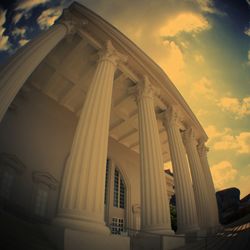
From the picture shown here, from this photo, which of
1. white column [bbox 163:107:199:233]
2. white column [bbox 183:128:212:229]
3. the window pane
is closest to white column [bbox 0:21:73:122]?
white column [bbox 163:107:199:233]

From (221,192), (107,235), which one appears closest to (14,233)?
(107,235)

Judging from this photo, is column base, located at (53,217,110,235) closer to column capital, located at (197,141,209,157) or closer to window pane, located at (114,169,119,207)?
window pane, located at (114,169,119,207)

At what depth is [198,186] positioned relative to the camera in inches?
727

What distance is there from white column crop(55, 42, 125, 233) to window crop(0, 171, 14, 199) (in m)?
8.86

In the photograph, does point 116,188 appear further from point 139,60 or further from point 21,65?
point 21,65

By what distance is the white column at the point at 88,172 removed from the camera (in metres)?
6.38

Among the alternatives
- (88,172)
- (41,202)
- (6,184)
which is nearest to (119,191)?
(41,202)

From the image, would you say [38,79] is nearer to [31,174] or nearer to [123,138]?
[31,174]

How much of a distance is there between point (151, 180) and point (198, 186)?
10171mm

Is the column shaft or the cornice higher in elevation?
the cornice

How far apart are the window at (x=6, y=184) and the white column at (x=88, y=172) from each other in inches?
349

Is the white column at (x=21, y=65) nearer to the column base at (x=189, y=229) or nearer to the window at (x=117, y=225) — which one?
the column base at (x=189, y=229)

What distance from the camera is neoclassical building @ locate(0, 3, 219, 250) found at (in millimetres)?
7035

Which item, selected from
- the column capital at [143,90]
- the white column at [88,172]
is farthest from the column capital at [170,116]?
the white column at [88,172]
